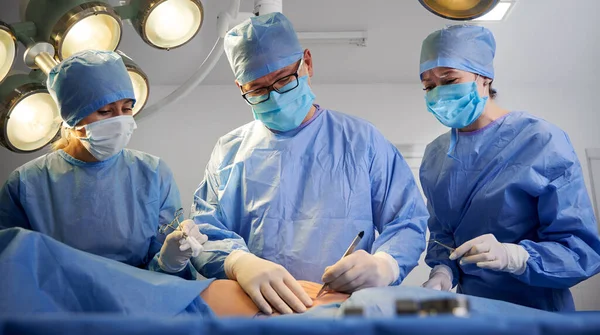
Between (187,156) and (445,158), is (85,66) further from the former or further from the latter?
(187,156)

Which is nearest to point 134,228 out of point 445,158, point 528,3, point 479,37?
point 445,158

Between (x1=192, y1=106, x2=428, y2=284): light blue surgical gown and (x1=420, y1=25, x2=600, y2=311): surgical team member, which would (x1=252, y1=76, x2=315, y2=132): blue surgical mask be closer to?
(x1=192, y1=106, x2=428, y2=284): light blue surgical gown

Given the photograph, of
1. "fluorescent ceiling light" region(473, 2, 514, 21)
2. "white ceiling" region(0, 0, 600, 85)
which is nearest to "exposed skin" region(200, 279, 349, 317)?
"white ceiling" region(0, 0, 600, 85)

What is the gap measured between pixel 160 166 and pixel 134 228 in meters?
0.26

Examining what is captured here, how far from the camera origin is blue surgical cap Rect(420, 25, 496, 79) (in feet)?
7.60

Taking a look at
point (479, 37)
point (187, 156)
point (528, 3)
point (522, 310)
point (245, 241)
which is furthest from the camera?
point (187, 156)

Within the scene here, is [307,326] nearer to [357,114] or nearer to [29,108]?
[29,108]

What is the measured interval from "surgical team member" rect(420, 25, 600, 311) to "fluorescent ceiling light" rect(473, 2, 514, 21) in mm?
987

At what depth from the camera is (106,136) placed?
211cm

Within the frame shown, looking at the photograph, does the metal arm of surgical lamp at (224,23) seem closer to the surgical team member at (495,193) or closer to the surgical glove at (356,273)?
the surgical team member at (495,193)

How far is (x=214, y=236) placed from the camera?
1969mm

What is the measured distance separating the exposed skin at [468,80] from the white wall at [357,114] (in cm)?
181

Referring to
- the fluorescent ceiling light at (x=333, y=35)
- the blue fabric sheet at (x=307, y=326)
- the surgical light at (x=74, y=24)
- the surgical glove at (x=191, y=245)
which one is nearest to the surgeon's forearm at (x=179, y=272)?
the surgical glove at (x=191, y=245)

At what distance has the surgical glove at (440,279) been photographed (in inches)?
83.5
